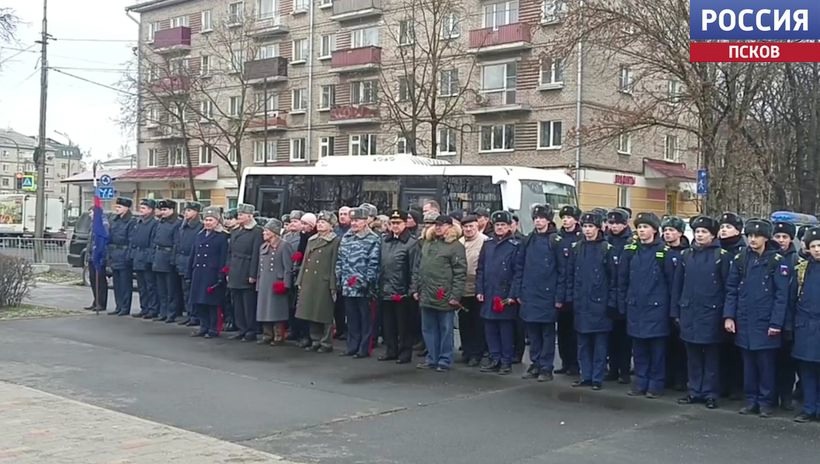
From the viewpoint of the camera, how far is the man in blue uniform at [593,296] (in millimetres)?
10266

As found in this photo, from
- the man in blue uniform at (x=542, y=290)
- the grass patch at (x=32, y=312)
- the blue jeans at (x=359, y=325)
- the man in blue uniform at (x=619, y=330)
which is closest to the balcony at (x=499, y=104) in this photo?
the grass patch at (x=32, y=312)

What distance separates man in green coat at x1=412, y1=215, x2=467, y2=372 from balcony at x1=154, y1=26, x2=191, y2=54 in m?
50.2

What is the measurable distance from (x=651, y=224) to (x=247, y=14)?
48.0 meters

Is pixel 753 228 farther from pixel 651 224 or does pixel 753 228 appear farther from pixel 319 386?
pixel 319 386

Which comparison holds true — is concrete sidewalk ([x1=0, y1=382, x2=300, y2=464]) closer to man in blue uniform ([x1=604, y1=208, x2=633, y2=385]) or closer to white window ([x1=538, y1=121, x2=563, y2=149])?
man in blue uniform ([x1=604, y1=208, x2=633, y2=385])

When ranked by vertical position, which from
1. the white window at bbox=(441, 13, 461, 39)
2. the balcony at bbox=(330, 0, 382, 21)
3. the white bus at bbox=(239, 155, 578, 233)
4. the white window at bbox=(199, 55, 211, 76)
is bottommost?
the white bus at bbox=(239, 155, 578, 233)

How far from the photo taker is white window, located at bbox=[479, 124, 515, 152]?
43.3 m

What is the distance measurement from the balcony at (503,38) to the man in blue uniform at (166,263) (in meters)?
28.6

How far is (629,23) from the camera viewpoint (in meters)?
24.0

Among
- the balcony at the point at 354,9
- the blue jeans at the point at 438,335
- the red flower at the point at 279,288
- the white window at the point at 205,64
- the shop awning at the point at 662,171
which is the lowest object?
the blue jeans at the point at 438,335

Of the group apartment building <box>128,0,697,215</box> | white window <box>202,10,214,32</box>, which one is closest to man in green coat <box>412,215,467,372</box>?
apartment building <box>128,0,697,215</box>

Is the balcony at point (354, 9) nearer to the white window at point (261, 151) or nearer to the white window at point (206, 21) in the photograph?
the white window at point (261, 151)

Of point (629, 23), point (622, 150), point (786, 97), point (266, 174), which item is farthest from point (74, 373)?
point (622, 150)

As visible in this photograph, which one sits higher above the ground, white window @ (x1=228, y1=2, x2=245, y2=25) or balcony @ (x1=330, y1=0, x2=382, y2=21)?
white window @ (x1=228, y1=2, x2=245, y2=25)
